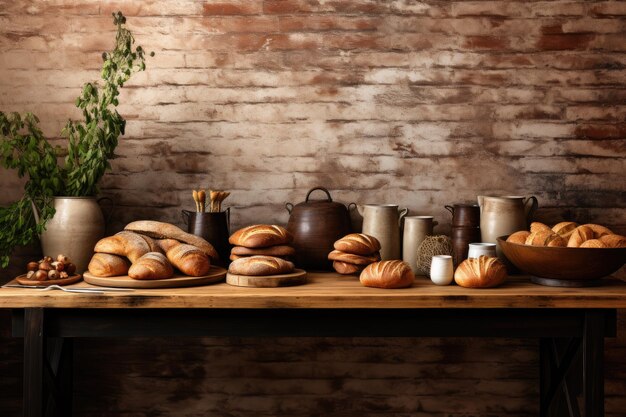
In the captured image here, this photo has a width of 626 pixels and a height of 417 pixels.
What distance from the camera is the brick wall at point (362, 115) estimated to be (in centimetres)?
314

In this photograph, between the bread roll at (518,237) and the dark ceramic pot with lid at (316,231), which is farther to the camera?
the dark ceramic pot with lid at (316,231)

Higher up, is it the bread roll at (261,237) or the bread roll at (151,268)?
the bread roll at (261,237)

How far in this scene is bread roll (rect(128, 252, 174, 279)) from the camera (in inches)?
97.7

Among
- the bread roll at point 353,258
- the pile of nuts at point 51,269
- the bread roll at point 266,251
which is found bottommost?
the pile of nuts at point 51,269

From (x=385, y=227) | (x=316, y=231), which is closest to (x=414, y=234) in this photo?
(x=385, y=227)

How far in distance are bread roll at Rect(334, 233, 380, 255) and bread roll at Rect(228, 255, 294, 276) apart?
0.91 feet

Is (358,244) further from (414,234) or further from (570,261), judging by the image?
(570,261)

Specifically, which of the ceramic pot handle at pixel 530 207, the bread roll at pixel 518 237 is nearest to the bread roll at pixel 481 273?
the bread roll at pixel 518 237

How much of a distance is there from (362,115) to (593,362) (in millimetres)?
1508

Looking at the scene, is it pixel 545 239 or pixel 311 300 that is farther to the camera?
pixel 545 239

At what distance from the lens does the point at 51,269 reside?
2.61 m

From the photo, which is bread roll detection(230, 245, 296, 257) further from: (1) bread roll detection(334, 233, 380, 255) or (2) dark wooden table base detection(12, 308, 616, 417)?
(2) dark wooden table base detection(12, 308, 616, 417)

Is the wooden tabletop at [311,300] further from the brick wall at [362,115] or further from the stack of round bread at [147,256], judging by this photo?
the brick wall at [362,115]

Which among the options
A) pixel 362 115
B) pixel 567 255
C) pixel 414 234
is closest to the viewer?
pixel 567 255
